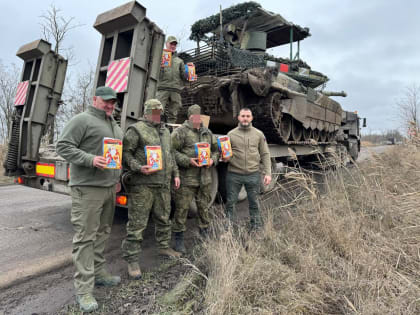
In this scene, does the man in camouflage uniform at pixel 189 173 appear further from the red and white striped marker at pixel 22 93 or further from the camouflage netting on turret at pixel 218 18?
the camouflage netting on turret at pixel 218 18

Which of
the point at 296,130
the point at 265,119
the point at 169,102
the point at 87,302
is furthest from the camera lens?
the point at 296,130

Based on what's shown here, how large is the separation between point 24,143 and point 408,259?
4.93m

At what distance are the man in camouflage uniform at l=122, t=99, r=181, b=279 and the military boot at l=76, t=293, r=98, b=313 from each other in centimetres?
54

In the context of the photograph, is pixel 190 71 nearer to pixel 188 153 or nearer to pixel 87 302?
pixel 188 153

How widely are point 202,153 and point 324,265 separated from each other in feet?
5.74

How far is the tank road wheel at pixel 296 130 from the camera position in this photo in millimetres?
8680

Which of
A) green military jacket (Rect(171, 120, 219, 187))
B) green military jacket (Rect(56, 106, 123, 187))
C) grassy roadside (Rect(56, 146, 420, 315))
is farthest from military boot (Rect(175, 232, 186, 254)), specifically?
green military jacket (Rect(56, 106, 123, 187))

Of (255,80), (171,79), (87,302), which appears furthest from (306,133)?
(87,302)

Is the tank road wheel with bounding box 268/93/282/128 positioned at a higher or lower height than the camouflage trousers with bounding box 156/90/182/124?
higher

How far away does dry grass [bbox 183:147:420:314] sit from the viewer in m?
2.18

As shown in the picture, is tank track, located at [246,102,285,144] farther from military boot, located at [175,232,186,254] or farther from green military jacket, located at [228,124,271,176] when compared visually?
military boot, located at [175,232,186,254]

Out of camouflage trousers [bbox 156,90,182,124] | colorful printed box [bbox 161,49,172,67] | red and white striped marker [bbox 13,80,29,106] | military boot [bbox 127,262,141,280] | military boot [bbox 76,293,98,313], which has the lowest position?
military boot [bbox 76,293,98,313]

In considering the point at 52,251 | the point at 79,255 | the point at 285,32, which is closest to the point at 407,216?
the point at 79,255

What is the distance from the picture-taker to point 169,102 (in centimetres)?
577
